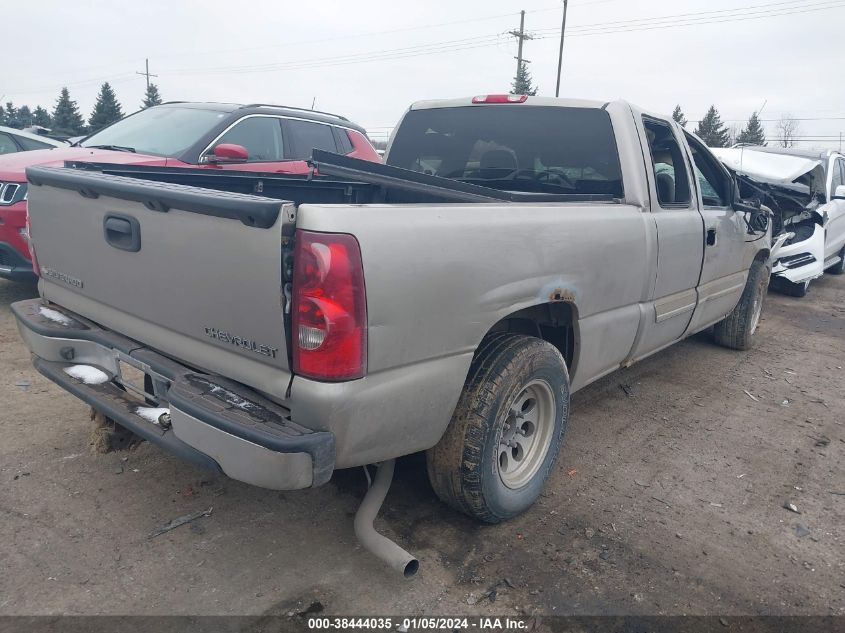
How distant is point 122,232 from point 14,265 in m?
3.88

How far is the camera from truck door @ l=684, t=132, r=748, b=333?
4691 millimetres

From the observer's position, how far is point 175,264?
8.06ft

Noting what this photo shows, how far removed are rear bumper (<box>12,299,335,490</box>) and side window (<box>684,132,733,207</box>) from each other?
3.78 metres

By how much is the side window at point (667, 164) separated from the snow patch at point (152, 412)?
3105mm

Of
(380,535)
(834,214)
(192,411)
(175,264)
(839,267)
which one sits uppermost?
(175,264)

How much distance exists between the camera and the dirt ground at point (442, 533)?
254 cm

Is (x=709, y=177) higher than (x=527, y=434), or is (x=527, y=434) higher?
(x=709, y=177)

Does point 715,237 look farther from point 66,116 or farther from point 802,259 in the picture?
point 66,116

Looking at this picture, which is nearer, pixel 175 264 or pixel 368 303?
pixel 368 303

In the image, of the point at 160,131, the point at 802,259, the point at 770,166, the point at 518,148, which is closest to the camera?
the point at 518,148

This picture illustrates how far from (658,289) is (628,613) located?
210cm

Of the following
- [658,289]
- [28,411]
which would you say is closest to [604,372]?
[658,289]

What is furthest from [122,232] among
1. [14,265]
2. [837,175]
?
[837,175]

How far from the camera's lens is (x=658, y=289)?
4027mm
